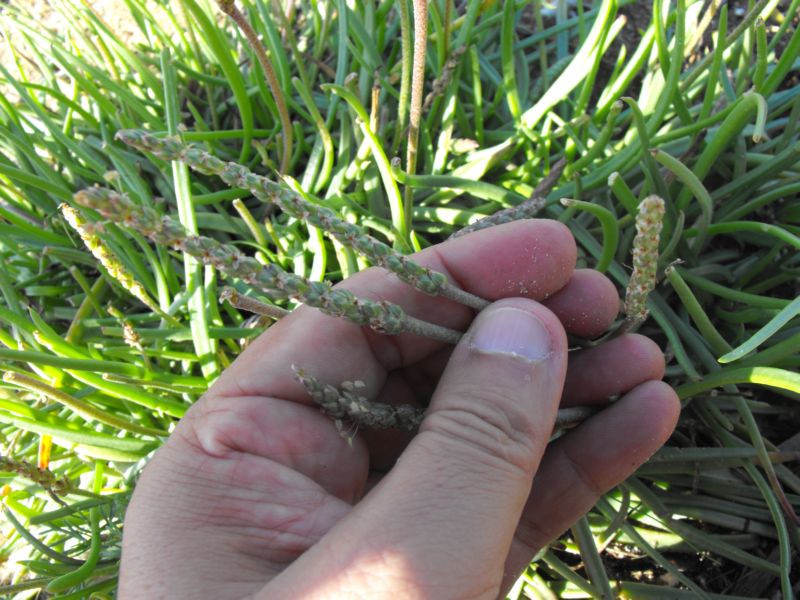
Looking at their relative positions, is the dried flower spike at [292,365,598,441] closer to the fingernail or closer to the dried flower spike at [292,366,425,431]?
the dried flower spike at [292,366,425,431]

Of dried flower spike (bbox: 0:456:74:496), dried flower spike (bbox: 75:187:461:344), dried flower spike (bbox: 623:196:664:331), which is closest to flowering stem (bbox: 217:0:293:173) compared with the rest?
dried flower spike (bbox: 75:187:461:344)

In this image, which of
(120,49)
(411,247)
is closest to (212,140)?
(120,49)

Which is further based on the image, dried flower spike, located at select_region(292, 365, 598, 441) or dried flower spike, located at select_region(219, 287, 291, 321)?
dried flower spike, located at select_region(292, 365, 598, 441)

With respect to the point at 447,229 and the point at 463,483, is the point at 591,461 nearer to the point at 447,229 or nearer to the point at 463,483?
the point at 463,483

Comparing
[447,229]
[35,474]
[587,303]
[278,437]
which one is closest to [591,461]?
[587,303]

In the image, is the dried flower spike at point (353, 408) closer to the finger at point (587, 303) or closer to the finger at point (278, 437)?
the finger at point (278, 437)
